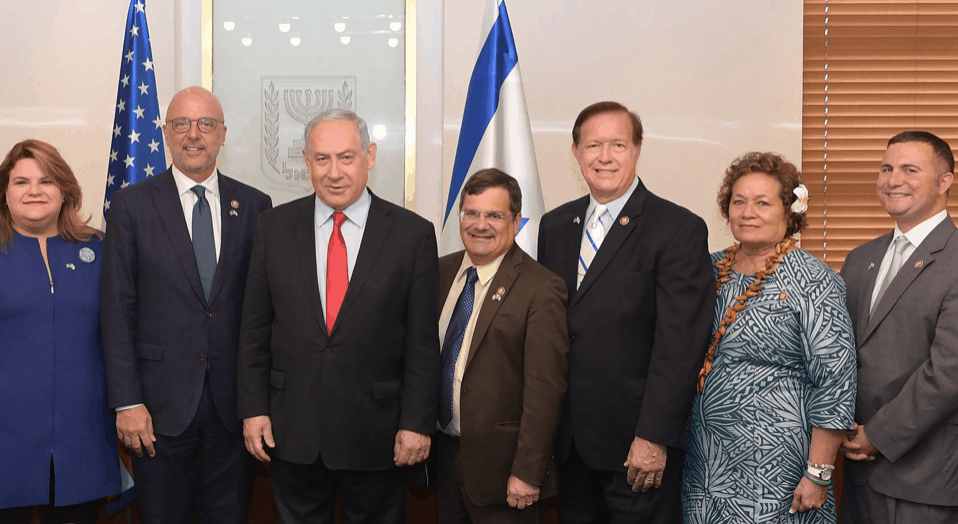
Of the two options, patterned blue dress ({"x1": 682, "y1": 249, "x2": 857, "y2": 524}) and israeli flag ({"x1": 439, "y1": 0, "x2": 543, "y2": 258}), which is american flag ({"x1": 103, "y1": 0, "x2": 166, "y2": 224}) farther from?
patterned blue dress ({"x1": 682, "y1": 249, "x2": 857, "y2": 524})

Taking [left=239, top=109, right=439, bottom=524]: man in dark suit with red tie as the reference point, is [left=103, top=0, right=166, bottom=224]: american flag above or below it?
above

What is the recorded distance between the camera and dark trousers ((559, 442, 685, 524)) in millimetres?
2131

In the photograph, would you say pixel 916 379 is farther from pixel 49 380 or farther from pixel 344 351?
pixel 49 380

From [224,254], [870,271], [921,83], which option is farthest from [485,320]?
[921,83]

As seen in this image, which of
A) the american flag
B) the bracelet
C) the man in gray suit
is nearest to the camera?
the bracelet

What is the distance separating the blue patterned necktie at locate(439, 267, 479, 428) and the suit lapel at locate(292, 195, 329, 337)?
375 millimetres


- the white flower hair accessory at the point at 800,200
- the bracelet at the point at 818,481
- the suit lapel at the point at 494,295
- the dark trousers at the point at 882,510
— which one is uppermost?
the white flower hair accessory at the point at 800,200

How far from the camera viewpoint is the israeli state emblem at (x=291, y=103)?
399 centimetres

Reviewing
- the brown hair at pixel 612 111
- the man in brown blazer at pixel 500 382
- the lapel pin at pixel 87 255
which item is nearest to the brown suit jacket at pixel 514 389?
the man in brown blazer at pixel 500 382

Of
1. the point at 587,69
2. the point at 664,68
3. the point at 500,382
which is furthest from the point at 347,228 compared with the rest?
the point at 664,68

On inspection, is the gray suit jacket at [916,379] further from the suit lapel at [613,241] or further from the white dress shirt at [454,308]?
the white dress shirt at [454,308]

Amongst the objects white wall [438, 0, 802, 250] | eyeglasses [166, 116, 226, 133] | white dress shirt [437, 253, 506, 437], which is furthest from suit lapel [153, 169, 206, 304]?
white wall [438, 0, 802, 250]

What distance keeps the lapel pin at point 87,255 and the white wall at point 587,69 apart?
1838 millimetres

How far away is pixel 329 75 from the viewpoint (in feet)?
13.1
